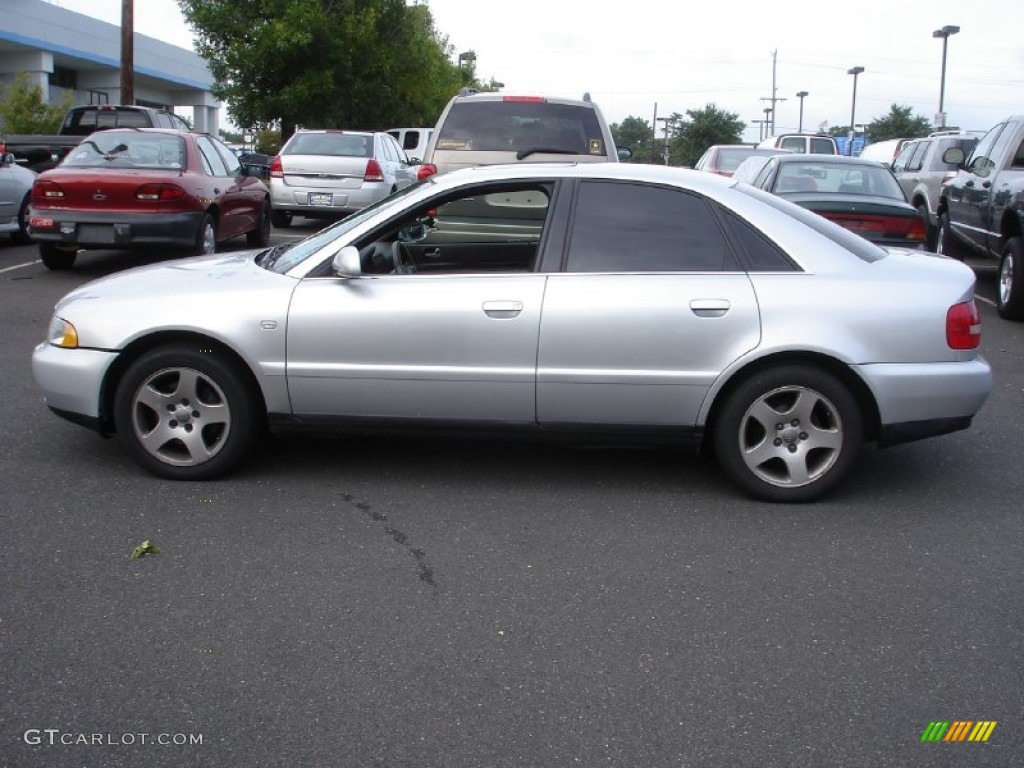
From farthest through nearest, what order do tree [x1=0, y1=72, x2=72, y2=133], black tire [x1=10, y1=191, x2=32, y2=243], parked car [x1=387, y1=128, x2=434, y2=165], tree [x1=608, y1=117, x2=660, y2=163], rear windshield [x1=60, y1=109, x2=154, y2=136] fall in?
tree [x1=608, y1=117, x2=660, y2=163] → tree [x1=0, y1=72, x2=72, y2=133] → parked car [x1=387, y1=128, x2=434, y2=165] → rear windshield [x1=60, y1=109, x2=154, y2=136] → black tire [x1=10, y1=191, x2=32, y2=243]

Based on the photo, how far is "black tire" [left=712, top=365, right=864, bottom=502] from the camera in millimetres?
5148

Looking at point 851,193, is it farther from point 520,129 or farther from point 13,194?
point 13,194

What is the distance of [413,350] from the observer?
521cm

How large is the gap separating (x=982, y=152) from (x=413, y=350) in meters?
9.52

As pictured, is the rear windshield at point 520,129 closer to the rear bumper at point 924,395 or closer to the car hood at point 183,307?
the car hood at point 183,307

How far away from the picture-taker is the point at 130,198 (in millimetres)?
11250

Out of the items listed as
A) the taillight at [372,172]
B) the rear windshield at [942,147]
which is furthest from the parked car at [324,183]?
the rear windshield at [942,147]

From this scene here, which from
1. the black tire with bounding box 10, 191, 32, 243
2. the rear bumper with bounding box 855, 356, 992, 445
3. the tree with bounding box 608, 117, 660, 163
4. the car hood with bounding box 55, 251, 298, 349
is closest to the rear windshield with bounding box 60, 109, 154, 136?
the black tire with bounding box 10, 191, 32, 243

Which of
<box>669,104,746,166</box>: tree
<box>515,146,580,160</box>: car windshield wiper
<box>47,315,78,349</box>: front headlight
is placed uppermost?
<box>669,104,746,166</box>: tree

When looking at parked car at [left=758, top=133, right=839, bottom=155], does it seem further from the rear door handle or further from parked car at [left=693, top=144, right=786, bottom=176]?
the rear door handle

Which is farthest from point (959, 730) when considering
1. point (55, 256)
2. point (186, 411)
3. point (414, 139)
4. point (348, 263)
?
point (414, 139)

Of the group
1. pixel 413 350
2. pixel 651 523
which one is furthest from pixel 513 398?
pixel 651 523

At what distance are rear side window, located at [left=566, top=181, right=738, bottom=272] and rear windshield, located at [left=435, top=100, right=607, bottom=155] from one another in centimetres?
515

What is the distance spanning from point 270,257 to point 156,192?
6.02 metres
